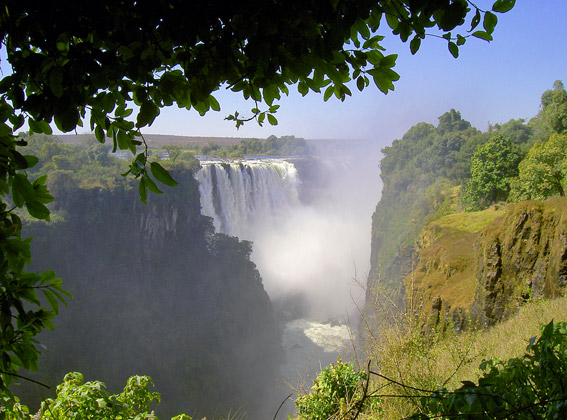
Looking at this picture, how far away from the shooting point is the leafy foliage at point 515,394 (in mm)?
1054

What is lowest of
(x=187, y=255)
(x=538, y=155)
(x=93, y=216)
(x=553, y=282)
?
(x=187, y=255)

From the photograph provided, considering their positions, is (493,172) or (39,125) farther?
(493,172)

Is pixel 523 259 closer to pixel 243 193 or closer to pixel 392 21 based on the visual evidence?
pixel 392 21

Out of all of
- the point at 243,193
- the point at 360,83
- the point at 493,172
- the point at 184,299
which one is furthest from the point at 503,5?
the point at 243,193

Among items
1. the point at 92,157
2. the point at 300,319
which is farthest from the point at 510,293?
the point at 92,157

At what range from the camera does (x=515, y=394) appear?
1267 mm

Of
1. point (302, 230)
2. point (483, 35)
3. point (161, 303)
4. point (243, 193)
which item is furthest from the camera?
point (302, 230)

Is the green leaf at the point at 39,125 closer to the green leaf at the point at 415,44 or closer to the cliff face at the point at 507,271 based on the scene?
the green leaf at the point at 415,44

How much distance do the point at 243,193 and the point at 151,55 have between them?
3415 centimetres

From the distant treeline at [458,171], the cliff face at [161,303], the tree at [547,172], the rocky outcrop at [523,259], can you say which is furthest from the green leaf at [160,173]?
the cliff face at [161,303]

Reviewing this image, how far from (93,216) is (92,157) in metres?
7.84

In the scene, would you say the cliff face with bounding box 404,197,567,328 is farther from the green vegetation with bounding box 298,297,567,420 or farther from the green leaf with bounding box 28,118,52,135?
the green leaf with bounding box 28,118,52,135

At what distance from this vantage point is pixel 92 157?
33281 mm

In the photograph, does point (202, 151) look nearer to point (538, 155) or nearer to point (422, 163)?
point (422, 163)
